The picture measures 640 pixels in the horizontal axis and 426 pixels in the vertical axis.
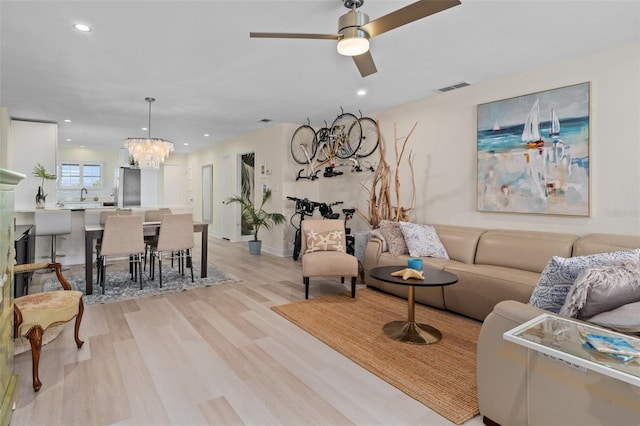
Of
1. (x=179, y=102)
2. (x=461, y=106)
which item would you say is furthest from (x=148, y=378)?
(x=461, y=106)

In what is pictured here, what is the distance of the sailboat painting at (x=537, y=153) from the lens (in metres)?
3.33

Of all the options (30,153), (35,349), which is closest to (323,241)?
(35,349)

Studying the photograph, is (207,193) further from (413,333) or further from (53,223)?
(413,333)

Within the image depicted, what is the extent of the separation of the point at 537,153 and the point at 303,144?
3.96m

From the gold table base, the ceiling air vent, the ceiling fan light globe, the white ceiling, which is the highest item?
the ceiling air vent

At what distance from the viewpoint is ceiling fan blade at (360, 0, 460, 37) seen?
190 cm

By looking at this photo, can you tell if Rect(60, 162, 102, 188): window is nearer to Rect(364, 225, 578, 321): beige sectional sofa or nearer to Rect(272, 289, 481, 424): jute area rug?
Rect(272, 289, 481, 424): jute area rug

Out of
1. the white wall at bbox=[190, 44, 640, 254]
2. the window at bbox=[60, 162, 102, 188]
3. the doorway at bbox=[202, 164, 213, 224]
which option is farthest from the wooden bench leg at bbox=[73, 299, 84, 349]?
the window at bbox=[60, 162, 102, 188]

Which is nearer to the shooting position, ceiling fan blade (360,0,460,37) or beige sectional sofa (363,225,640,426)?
beige sectional sofa (363,225,640,426)

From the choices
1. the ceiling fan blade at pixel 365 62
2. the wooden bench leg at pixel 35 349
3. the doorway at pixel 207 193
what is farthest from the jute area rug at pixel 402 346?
the doorway at pixel 207 193

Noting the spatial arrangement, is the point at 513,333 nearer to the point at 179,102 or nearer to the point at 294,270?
the point at 294,270

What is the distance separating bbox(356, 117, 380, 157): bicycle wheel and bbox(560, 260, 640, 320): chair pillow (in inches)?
159

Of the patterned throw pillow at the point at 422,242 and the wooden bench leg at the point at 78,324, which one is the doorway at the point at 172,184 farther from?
the patterned throw pillow at the point at 422,242

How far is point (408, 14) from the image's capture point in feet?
6.66
